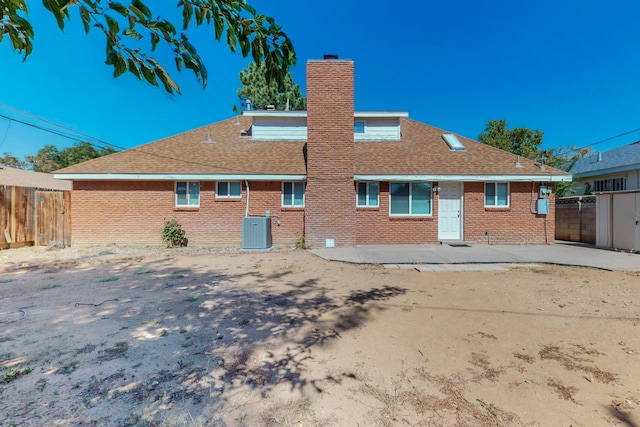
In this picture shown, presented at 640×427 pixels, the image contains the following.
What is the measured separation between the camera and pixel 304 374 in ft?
9.23

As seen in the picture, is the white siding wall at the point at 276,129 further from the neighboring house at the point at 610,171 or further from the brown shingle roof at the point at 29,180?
the neighboring house at the point at 610,171

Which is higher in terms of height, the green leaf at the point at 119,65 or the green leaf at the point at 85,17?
the green leaf at the point at 85,17

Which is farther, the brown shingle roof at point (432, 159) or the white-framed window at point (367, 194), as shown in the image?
the white-framed window at point (367, 194)

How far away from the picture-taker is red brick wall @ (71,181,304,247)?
1134cm

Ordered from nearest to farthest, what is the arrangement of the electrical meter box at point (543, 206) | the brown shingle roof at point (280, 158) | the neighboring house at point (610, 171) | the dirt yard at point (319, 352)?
the dirt yard at point (319, 352)
the electrical meter box at point (543, 206)
the brown shingle roof at point (280, 158)
the neighboring house at point (610, 171)

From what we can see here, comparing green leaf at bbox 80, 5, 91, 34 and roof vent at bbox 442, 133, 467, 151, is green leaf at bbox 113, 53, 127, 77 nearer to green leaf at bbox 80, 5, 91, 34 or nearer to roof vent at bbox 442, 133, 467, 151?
green leaf at bbox 80, 5, 91, 34

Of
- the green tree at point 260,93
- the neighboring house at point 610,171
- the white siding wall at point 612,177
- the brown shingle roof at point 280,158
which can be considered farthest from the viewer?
the green tree at point 260,93

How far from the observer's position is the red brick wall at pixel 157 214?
11344 mm

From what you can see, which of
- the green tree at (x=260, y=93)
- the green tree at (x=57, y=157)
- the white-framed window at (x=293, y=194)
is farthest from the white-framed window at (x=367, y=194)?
the green tree at (x=57, y=157)

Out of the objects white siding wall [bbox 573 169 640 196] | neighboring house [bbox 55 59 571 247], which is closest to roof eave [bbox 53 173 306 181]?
neighboring house [bbox 55 59 571 247]

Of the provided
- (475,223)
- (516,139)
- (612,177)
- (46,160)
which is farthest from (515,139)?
(46,160)

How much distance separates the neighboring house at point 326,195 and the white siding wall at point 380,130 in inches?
109

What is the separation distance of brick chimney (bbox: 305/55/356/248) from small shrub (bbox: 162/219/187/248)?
4.95 metres

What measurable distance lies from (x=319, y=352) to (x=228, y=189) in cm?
950
